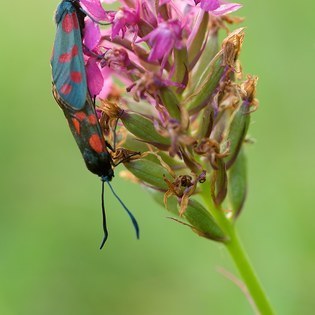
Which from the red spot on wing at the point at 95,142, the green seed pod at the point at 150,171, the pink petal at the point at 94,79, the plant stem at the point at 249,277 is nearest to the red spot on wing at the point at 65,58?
the pink petal at the point at 94,79

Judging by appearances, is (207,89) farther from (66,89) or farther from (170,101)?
(66,89)

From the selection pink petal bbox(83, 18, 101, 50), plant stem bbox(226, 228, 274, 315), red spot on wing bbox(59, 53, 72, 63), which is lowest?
plant stem bbox(226, 228, 274, 315)

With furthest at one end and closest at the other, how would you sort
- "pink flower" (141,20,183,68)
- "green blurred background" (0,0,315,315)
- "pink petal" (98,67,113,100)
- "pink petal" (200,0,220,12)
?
"green blurred background" (0,0,315,315) < "pink petal" (98,67,113,100) < "pink petal" (200,0,220,12) < "pink flower" (141,20,183,68)

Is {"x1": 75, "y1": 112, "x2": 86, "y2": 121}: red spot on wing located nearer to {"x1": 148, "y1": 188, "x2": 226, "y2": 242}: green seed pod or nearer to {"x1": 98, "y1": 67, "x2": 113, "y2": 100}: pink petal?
{"x1": 98, "y1": 67, "x2": 113, "y2": 100}: pink petal

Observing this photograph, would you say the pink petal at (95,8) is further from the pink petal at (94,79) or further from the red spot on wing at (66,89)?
the red spot on wing at (66,89)

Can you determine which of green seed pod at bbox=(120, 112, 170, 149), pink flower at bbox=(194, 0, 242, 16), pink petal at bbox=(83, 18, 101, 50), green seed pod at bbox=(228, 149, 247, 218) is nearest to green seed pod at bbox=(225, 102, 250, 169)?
green seed pod at bbox=(228, 149, 247, 218)

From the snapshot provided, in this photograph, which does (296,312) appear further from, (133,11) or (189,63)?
(133,11)

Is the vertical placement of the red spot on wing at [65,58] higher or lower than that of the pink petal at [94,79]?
higher
